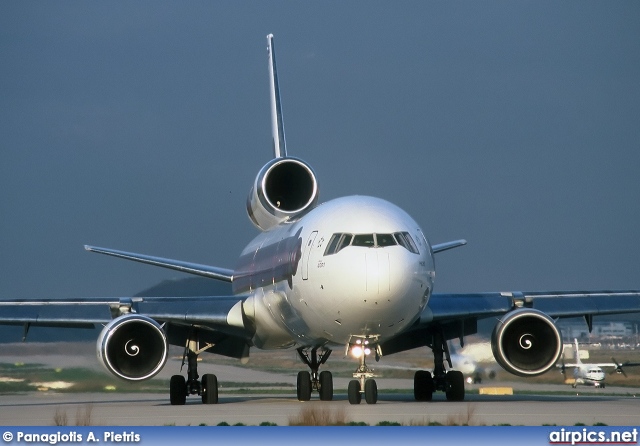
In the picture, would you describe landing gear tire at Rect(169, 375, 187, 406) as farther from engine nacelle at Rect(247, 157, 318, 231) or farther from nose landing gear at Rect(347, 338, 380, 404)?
nose landing gear at Rect(347, 338, 380, 404)

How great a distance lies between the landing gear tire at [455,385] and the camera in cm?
2642

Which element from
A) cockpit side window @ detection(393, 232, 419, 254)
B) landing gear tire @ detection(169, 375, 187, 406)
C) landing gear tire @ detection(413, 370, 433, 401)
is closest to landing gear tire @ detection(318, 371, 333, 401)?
landing gear tire @ detection(413, 370, 433, 401)

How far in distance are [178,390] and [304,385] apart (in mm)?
2884

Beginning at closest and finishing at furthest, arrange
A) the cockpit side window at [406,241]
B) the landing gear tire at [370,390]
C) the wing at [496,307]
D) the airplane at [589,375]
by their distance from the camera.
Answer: the cockpit side window at [406,241] < the landing gear tire at [370,390] < the wing at [496,307] < the airplane at [589,375]

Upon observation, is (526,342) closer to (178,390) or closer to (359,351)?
(359,351)

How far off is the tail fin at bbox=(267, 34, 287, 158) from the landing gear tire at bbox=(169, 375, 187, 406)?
8.06 meters

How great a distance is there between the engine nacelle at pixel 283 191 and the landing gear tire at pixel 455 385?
207 inches

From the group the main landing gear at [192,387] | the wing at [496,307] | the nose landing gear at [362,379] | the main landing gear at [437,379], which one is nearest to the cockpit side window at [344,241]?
the nose landing gear at [362,379]

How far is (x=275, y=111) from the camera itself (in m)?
35.9

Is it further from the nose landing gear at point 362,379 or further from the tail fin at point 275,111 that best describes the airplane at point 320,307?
the tail fin at point 275,111

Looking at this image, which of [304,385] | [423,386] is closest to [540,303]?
[423,386]

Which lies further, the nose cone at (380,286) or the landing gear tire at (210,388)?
the landing gear tire at (210,388)

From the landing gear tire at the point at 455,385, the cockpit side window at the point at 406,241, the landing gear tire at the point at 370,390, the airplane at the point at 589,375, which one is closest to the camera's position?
the cockpit side window at the point at 406,241

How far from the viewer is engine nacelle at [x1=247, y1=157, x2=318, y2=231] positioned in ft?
95.0
